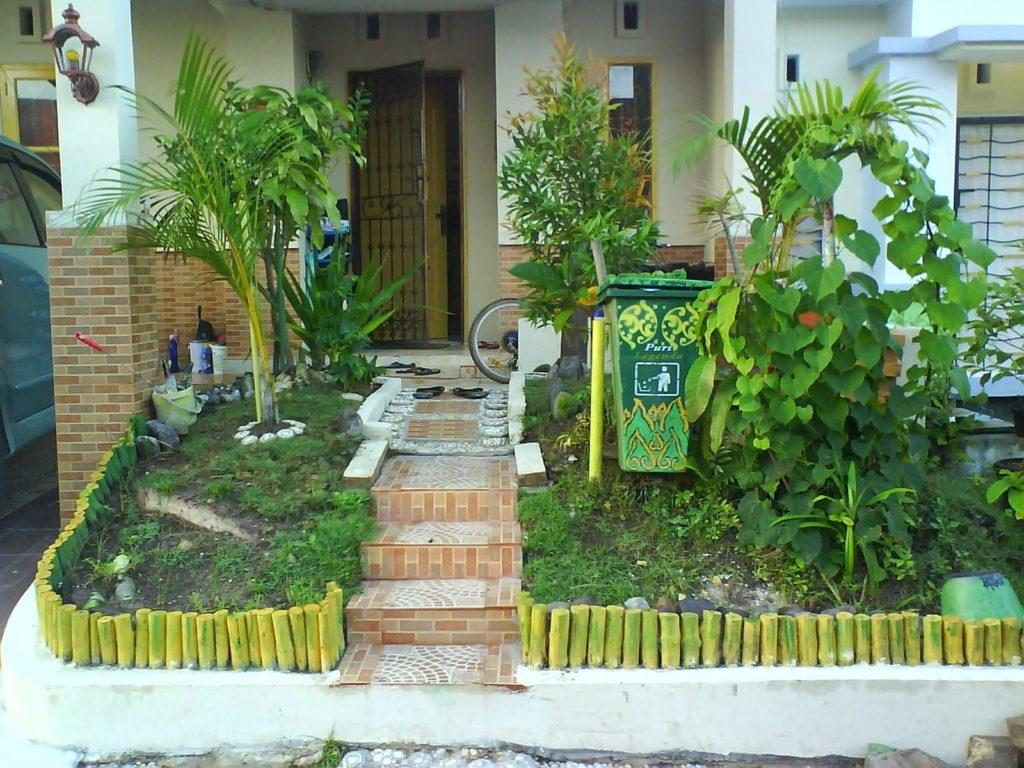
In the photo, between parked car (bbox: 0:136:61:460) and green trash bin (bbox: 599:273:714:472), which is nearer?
green trash bin (bbox: 599:273:714:472)

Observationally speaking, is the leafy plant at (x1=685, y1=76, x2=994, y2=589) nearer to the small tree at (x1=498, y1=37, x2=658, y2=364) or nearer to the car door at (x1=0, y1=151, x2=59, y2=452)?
the small tree at (x1=498, y1=37, x2=658, y2=364)

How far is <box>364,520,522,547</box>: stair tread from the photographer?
4.21 meters

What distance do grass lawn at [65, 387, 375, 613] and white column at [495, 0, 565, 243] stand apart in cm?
337

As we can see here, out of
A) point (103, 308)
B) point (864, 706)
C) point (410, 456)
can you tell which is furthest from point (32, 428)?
point (864, 706)

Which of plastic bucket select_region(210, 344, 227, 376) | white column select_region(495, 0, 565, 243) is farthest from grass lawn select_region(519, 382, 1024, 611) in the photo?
plastic bucket select_region(210, 344, 227, 376)

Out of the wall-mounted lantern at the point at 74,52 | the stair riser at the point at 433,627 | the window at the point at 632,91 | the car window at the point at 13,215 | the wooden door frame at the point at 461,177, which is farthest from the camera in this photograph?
the wooden door frame at the point at 461,177

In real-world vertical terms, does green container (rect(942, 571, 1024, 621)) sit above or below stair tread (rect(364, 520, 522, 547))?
below

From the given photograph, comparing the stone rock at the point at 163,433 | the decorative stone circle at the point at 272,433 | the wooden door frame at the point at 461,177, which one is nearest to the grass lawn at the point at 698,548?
the decorative stone circle at the point at 272,433

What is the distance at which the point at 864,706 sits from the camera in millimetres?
3451

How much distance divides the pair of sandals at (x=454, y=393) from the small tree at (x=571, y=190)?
1131mm

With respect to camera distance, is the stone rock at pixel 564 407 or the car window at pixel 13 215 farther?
the car window at pixel 13 215

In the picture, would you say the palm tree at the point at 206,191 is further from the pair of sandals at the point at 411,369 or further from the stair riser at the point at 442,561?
the pair of sandals at the point at 411,369

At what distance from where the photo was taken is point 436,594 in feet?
13.1

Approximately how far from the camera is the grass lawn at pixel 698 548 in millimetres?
3895
